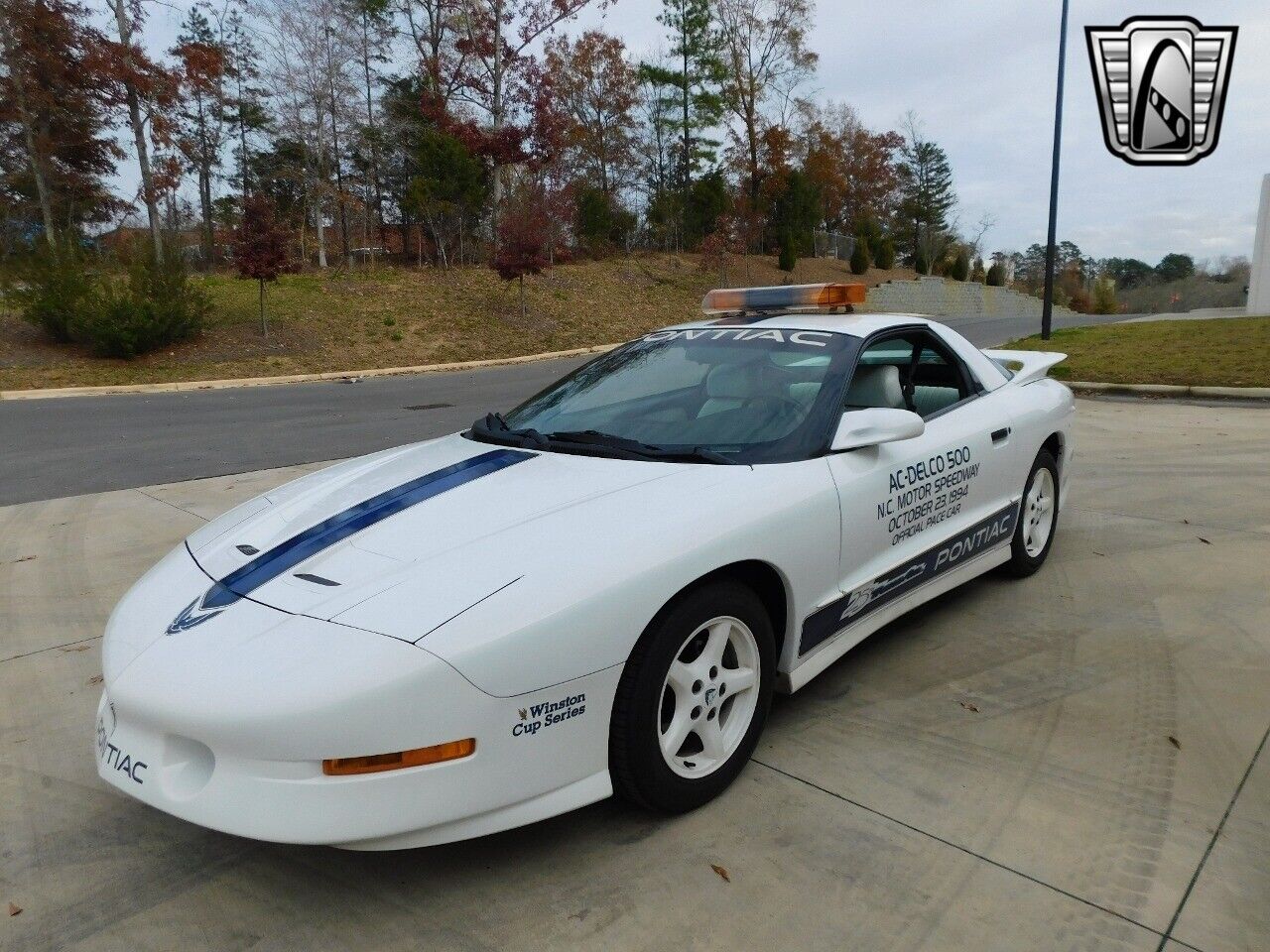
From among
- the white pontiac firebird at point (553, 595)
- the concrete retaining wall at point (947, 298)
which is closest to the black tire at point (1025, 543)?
the white pontiac firebird at point (553, 595)

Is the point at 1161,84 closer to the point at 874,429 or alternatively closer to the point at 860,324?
the point at 860,324

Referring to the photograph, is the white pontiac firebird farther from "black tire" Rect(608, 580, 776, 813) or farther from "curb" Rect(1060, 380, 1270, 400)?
"curb" Rect(1060, 380, 1270, 400)

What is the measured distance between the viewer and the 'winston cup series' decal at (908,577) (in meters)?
2.85

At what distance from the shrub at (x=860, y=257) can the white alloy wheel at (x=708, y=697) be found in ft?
138

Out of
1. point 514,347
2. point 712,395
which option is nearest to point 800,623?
point 712,395

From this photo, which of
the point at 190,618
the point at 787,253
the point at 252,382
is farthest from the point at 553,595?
the point at 787,253

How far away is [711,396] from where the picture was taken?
3361 mm

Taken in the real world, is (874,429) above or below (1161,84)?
below

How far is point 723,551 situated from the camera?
2422mm

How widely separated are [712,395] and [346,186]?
31084mm

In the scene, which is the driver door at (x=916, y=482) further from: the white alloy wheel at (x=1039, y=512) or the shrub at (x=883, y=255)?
the shrub at (x=883, y=255)

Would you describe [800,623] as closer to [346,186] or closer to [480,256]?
[480,256]

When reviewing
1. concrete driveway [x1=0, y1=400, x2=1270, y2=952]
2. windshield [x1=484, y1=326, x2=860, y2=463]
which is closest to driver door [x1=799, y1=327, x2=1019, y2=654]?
windshield [x1=484, y1=326, x2=860, y2=463]

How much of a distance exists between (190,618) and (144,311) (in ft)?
55.2
